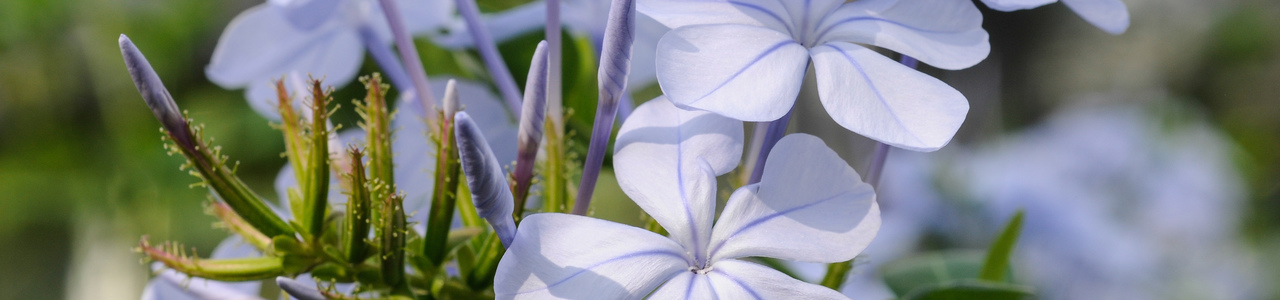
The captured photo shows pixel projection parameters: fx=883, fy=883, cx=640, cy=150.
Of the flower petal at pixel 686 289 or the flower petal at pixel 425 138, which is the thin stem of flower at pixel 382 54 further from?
the flower petal at pixel 686 289

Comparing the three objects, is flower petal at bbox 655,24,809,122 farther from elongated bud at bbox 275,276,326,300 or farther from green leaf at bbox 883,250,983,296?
green leaf at bbox 883,250,983,296

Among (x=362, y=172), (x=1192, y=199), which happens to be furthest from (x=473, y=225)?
(x=1192, y=199)

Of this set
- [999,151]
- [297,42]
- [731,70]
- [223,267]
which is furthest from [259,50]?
[999,151]

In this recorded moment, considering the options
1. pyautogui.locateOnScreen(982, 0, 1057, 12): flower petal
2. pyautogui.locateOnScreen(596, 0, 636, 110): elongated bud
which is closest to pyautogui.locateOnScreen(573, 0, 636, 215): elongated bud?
pyautogui.locateOnScreen(596, 0, 636, 110): elongated bud

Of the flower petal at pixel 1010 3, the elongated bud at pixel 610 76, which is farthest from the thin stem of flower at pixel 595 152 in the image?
the flower petal at pixel 1010 3

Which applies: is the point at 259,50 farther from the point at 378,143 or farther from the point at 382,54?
the point at 378,143
